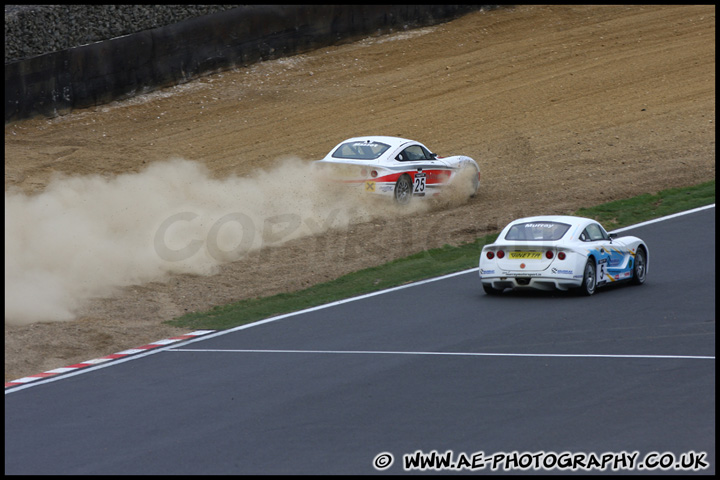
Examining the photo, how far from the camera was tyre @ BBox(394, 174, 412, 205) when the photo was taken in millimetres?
20078

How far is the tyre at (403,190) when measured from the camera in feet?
65.9

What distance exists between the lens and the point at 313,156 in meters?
25.4

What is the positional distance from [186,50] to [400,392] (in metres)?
22.7

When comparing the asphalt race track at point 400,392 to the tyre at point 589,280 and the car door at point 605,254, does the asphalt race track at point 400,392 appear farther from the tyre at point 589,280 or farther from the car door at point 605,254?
the car door at point 605,254

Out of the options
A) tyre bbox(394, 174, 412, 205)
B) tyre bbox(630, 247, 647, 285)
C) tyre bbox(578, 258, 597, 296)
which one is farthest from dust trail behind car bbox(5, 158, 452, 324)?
tyre bbox(578, 258, 597, 296)

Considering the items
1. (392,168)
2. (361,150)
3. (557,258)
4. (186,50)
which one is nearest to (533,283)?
(557,258)

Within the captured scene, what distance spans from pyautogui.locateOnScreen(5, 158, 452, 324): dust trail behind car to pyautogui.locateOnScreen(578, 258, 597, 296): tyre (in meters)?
6.37

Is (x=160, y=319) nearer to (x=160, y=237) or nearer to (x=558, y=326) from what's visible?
(x=160, y=237)

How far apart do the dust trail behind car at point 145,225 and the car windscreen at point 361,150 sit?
852 millimetres

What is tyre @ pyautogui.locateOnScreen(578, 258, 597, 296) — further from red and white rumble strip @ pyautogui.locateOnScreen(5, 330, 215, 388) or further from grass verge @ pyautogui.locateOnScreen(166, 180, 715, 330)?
red and white rumble strip @ pyautogui.locateOnScreen(5, 330, 215, 388)

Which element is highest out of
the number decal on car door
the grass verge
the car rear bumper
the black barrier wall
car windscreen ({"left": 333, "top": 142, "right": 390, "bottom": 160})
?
the black barrier wall

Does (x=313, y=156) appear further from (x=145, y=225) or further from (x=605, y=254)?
(x=605, y=254)

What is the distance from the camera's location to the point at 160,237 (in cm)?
1784

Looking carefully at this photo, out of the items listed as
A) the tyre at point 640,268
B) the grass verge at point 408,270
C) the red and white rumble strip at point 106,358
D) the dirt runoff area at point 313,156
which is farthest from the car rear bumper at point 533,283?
the red and white rumble strip at point 106,358
